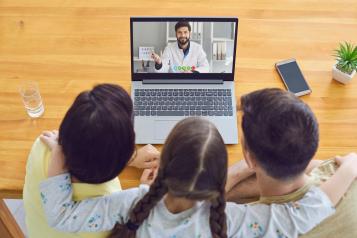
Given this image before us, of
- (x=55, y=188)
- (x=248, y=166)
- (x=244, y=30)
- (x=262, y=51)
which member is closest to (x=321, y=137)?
(x=248, y=166)

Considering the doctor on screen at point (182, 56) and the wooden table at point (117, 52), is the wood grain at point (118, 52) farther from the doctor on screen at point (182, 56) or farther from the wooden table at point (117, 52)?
the doctor on screen at point (182, 56)

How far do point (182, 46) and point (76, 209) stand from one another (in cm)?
59

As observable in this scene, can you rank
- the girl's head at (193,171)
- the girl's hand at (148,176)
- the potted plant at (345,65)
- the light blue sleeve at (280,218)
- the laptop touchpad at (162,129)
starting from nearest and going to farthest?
the girl's head at (193,171) → the light blue sleeve at (280,218) → the girl's hand at (148,176) → the laptop touchpad at (162,129) → the potted plant at (345,65)

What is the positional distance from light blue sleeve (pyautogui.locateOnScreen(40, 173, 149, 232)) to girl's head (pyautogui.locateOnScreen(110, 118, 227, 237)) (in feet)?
0.16

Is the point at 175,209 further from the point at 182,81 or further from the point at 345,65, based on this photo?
the point at 345,65

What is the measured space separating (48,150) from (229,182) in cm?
49

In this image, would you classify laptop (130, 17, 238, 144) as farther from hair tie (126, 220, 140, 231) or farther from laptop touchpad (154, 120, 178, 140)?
hair tie (126, 220, 140, 231)

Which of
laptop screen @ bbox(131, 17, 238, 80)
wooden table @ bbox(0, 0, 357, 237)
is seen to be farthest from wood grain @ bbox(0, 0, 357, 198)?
laptop screen @ bbox(131, 17, 238, 80)

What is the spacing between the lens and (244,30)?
158cm

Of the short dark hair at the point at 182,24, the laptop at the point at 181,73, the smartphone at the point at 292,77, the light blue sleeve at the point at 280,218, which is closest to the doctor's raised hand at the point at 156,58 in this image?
the laptop at the point at 181,73

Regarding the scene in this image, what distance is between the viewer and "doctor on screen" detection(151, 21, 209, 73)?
132cm

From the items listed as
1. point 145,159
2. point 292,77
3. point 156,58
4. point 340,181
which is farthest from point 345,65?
point 145,159

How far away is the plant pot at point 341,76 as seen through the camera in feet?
4.63

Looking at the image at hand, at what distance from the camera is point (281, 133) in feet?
3.23
